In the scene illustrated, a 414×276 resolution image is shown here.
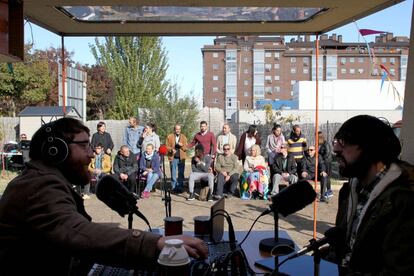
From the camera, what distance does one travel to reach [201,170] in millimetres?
11734

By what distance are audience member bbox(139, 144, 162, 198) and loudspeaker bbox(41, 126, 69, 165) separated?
32.1 ft

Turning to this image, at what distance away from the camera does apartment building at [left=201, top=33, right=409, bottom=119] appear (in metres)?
99.9

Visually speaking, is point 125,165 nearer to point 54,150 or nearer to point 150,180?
point 150,180

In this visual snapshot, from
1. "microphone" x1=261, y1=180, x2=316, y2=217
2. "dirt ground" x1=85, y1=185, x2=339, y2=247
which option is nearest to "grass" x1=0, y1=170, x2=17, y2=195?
"dirt ground" x1=85, y1=185, x2=339, y2=247

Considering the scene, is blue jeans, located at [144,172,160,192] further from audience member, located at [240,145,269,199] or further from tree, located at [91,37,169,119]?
tree, located at [91,37,169,119]

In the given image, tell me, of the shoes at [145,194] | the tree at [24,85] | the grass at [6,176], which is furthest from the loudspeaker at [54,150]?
the tree at [24,85]

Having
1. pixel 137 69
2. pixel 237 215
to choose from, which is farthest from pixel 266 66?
pixel 237 215

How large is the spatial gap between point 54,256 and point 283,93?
108 metres

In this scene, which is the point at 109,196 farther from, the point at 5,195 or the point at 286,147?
the point at 286,147

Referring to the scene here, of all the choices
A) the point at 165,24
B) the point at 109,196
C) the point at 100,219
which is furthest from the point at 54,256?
the point at 100,219

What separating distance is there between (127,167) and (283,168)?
12.9ft

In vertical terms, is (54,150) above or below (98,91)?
below

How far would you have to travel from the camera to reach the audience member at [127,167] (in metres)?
11.4

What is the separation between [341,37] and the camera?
98.4 metres
